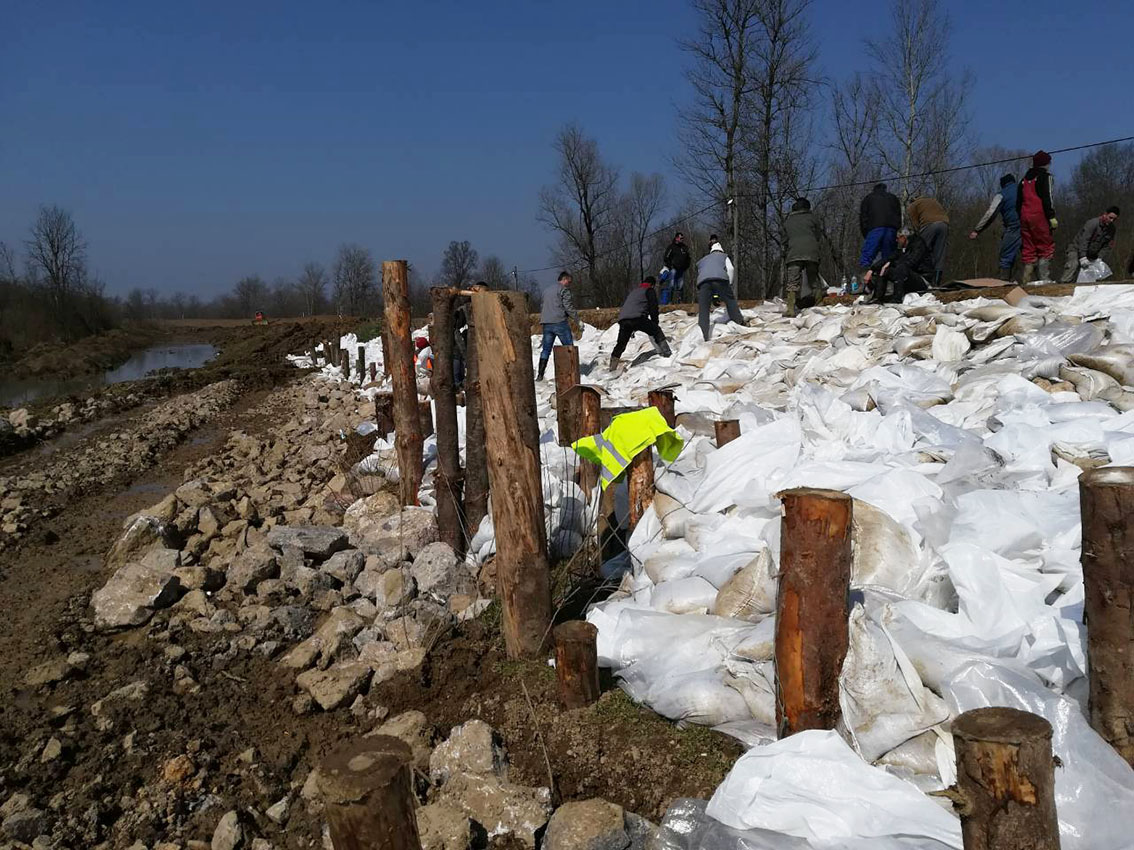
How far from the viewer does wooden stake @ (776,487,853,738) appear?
2.50 metres

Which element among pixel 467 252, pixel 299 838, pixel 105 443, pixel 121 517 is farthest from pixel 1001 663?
pixel 467 252

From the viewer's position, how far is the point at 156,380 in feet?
68.7

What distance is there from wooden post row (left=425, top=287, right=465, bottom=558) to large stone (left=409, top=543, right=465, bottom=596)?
37cm

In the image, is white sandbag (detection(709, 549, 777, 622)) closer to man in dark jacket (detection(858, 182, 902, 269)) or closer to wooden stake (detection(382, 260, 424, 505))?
wooden stake (detection(382, 260, 424, 505))

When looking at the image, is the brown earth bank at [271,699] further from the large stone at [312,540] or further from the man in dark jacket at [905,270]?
the man in dark jacket at [905,270]

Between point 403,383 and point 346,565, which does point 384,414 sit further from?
point 346,565

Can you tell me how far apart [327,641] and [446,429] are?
64.9 inches

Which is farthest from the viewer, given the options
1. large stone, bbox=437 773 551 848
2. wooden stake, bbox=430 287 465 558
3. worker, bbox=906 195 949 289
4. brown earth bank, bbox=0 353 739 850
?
worker, bbox=906 195 949 289

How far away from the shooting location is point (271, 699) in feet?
12.4

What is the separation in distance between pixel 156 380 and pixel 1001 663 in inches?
875

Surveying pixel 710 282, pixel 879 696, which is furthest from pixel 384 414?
pixel 879 696

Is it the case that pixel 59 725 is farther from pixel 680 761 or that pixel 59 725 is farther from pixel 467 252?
pixel 467 252

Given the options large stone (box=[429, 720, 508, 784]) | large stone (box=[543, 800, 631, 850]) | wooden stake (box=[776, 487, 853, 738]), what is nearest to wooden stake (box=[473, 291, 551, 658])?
large stone (box=[429, 720, 508, 784])

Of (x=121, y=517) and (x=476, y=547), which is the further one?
(x=121, y=517)
